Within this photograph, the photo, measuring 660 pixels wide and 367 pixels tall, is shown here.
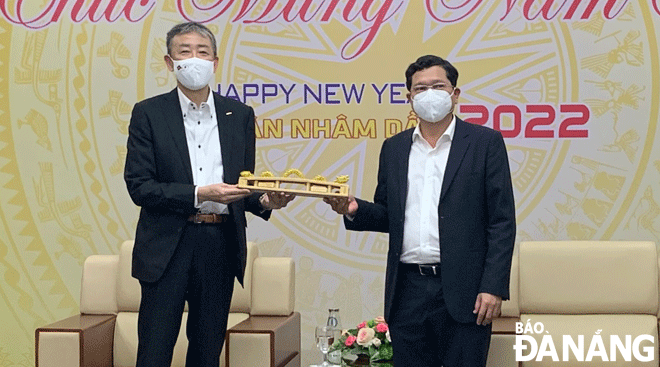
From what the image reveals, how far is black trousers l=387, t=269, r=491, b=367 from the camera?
3.10 meters

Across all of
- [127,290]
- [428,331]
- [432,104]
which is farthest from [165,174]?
[127,290]

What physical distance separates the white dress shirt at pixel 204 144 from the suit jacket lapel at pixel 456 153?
0.81 m

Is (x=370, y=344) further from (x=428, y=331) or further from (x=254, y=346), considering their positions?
(x=428, y=331)

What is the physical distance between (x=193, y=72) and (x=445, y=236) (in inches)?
42.9

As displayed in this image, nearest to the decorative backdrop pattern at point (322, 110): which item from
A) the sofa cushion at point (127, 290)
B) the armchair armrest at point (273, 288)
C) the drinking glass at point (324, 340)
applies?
the armchair armrest at point (273, 288)

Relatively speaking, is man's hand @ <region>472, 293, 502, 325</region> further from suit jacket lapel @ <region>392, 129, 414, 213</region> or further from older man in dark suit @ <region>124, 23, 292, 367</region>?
older man in dark suit @ <region>124, 23, 292, 367</region>

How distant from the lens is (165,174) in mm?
3172

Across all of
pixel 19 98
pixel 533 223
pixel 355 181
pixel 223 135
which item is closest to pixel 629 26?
pixel 533 223

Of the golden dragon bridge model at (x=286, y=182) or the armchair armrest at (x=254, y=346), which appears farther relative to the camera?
the armchair armrest at (x=254, y=346)

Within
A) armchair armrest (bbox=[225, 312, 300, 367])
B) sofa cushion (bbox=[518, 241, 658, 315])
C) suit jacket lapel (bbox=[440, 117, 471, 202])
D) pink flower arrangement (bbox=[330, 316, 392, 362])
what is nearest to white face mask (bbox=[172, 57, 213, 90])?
suit jacket lapel (bbox=[440, 117, 471, 202])

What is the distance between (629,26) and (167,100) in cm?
305

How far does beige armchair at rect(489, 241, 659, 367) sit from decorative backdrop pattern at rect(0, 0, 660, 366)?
0.85 m

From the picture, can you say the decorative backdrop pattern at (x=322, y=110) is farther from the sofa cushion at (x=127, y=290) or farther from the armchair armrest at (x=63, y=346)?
the armchair armrest at (x=63, y=346)

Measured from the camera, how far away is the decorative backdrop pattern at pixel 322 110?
5.09 meters
